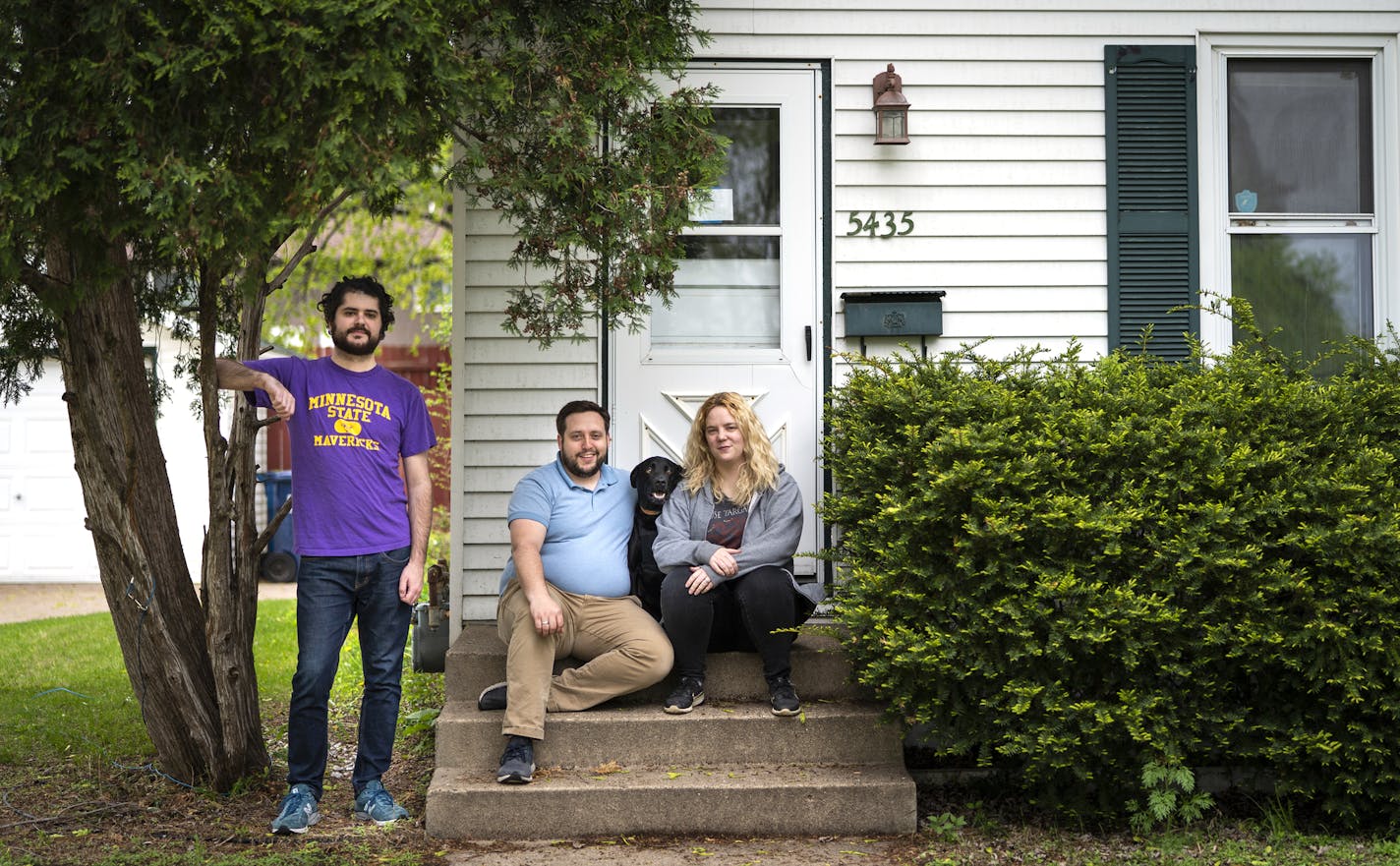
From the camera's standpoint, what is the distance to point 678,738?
435cm

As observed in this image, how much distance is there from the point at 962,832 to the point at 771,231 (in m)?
2.75

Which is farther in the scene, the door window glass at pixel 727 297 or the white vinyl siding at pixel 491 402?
the door window glass at pixel 727 297

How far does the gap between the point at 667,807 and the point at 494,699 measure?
797 millimetres

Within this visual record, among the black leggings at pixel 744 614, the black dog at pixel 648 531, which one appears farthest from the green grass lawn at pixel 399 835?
the black dog at pixel 648 531

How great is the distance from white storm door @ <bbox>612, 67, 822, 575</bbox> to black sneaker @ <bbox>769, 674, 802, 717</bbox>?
3.61 ft

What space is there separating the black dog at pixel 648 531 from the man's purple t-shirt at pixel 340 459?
91cm

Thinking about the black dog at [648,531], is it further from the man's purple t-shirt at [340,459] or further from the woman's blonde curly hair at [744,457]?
the man's purple t-shirt at [340,459]

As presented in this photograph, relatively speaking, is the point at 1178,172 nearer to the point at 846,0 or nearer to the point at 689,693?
the point at 846,0

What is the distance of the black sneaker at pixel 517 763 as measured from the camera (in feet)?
13.4

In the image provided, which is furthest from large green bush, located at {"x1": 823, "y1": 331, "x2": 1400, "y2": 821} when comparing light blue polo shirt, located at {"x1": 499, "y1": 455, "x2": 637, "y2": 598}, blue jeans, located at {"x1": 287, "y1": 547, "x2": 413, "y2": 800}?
blue jeans, located at {"x1": 287, "y1": 547, "x2": 413, "y2": 800}

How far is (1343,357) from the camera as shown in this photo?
18.2ft

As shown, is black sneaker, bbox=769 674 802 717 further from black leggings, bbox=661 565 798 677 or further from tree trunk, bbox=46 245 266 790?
tree trunk, bbox=46 245 266 790

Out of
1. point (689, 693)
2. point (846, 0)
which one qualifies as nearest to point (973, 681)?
point (689, 693)

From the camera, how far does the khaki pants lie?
4.37 metres
